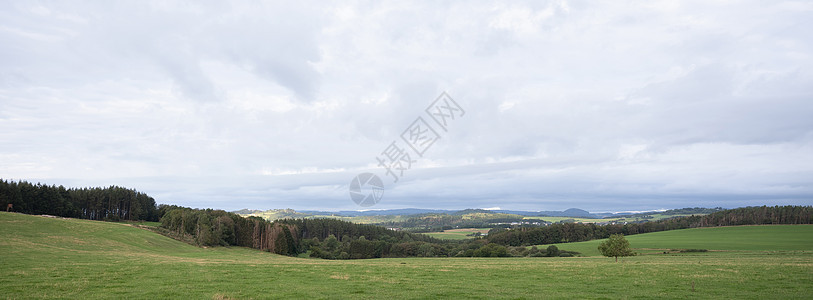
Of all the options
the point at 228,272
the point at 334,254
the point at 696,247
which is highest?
the point at 228,272

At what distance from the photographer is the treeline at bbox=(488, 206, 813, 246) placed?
4988 inches

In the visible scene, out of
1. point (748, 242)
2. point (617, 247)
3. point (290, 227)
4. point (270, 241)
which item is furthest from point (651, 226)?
point (270, 241)

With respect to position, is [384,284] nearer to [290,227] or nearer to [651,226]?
[290,227]

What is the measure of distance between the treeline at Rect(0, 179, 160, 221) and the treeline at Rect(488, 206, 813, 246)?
112 metres

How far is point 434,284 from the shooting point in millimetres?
20047

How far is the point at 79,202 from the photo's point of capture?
341ft

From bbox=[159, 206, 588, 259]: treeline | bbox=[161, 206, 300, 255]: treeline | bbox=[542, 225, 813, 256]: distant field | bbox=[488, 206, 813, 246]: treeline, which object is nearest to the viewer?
bbox=[542, 225, 813, 256]: distant field

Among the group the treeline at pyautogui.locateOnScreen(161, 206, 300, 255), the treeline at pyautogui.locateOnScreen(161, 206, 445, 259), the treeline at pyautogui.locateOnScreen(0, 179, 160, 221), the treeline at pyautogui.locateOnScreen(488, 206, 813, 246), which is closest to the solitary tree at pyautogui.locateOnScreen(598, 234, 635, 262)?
the treeline at pyautogui.locateOnScreen(161, 206, 445, 259)

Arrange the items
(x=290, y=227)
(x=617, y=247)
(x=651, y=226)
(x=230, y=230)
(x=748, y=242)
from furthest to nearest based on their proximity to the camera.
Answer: (x=651, y=226), (x=290, y=227), (x=230, y=230), (x=748, y=242), (x=617, y=247)

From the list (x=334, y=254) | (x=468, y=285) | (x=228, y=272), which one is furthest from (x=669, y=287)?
(x=334, y=254)

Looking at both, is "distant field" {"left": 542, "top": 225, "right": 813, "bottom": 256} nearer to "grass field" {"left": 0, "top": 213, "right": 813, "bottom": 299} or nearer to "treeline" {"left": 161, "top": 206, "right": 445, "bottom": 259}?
"treeline" {"left": 161, "top": 206, "right": 445, "bottom": 259}

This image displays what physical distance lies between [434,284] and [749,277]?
1698 centimetres

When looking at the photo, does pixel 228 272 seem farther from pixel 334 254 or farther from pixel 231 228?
pixel 334 254

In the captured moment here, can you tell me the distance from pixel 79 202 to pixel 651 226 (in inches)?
7220
